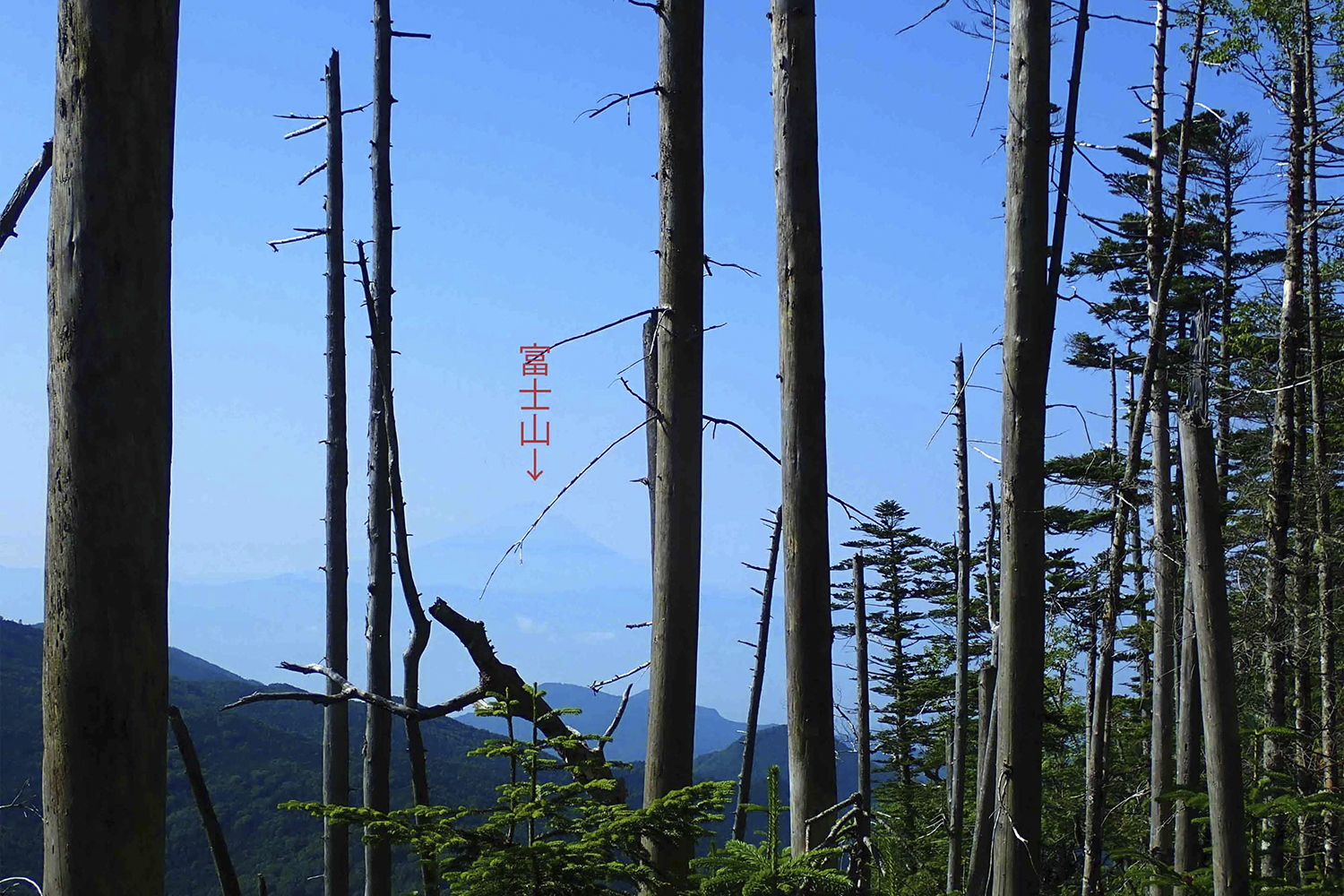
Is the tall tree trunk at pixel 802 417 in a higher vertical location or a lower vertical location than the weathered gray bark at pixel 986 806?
higher

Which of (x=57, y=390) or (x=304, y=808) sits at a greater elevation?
(x=57, y=390)

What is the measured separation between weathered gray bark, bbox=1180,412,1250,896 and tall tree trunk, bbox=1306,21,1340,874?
9.93 meters

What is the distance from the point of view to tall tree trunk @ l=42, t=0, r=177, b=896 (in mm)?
2762

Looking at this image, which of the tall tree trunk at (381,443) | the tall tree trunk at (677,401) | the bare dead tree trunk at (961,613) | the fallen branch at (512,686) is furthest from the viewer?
the bare dead tree trunk at (961,613)

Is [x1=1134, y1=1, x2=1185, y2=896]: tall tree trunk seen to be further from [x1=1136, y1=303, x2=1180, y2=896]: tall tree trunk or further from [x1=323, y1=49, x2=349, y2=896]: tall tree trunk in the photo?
[x1=323, y1=49, x2=349, y2=896]: tall tree trunk

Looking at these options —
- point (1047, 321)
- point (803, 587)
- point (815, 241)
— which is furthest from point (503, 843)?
point (1047, 321)

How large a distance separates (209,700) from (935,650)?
35401 mm

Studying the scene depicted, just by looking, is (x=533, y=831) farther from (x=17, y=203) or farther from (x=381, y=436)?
(x=381, y=436)

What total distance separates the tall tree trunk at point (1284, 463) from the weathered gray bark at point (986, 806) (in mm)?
7345

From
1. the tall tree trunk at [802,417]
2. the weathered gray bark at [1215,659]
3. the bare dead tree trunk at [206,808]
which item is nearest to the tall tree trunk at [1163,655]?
the tall tree trunk at [802,417]

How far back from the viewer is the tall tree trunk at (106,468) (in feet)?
9.06

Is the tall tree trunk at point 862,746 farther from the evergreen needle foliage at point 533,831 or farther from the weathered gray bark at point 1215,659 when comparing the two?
the weathered gray bark at point 1215,659

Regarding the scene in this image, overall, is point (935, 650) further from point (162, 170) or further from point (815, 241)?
point (162, 170)

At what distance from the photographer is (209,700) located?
4953 centimetres
